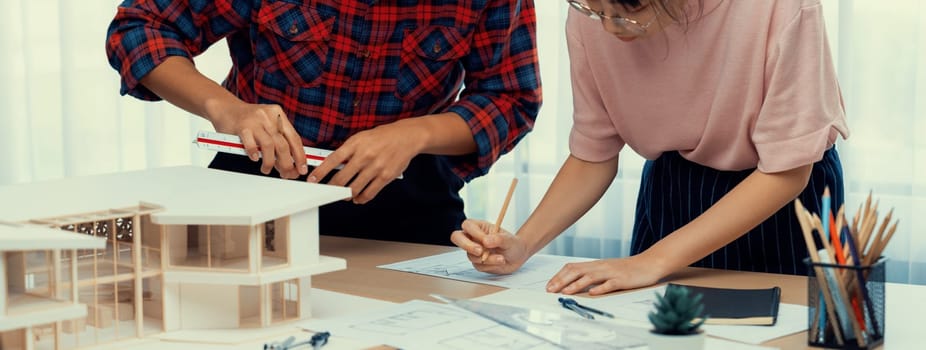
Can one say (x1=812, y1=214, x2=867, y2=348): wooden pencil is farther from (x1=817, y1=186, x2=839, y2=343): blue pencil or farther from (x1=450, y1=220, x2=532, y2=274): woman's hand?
(x1=450, y1=220, x2=532, y2=274): woman's hand

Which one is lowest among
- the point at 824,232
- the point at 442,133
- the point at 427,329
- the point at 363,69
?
the point at 427,329

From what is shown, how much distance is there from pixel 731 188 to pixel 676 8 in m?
0.33

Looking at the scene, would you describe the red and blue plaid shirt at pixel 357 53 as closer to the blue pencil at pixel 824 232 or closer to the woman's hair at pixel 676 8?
the woman's hair at pixel 676 8

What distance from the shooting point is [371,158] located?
1.55 metres

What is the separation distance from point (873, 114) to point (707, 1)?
1421 mm

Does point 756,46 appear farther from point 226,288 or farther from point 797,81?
point 226,288

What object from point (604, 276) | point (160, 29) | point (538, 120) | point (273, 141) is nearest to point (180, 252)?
point (273, 141)

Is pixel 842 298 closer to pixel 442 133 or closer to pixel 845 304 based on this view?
pixel 845 304

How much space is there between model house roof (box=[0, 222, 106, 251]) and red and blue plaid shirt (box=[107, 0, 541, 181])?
733 mm

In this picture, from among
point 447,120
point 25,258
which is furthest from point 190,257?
point 447,120

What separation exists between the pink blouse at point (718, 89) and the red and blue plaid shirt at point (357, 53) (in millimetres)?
195

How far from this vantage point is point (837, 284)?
1.05 metres

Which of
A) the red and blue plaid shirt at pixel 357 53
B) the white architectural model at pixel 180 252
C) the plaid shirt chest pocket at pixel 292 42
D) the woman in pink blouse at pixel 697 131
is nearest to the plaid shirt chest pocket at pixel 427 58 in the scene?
the red and blue plaid shirt at pixel 357 53

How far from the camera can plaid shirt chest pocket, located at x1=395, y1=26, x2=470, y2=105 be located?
1.75 m
